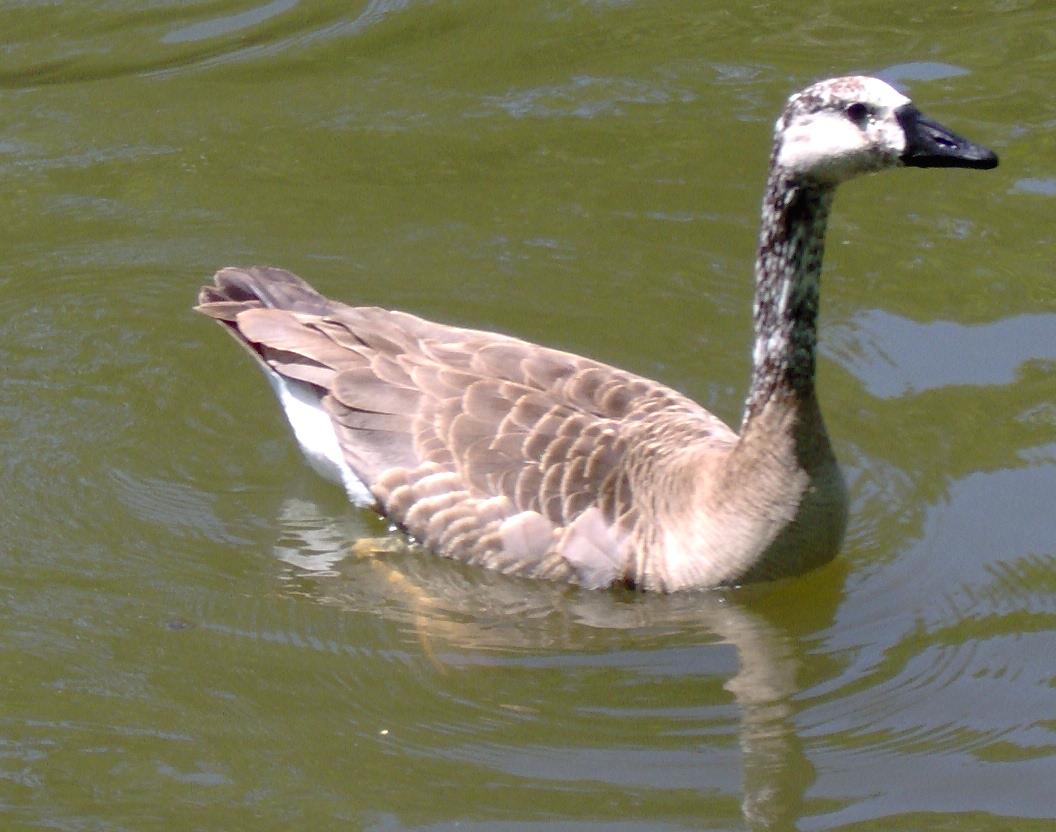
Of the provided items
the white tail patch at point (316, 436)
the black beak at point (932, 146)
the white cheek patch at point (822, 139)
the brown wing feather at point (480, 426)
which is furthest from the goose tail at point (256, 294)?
the black beak at point (932, 146)

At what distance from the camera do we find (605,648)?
7430 millimetres

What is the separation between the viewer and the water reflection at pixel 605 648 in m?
6.73

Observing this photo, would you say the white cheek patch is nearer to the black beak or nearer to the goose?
the goose

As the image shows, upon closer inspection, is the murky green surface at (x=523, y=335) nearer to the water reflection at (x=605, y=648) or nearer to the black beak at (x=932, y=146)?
the water reflection at (x=605, y=648)

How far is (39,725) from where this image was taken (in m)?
6.93

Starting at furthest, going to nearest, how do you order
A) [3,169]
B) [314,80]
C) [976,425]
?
[314,80], [3,169], [976,425]

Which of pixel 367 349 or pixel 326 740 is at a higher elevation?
→ pixel 367 349

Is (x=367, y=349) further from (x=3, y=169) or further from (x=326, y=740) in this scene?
(x=3, y=169)

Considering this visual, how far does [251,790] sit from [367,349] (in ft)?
8.45

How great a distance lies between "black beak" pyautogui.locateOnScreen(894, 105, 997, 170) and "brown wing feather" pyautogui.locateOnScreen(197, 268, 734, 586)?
1.82 m

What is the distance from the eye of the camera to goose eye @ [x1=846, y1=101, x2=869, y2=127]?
22.2 feet

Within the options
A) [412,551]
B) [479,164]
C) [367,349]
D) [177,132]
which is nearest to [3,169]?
[177,132]

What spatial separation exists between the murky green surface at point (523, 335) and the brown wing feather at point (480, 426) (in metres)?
0.22

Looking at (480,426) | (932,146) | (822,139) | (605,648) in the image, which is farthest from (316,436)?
(932,146)
